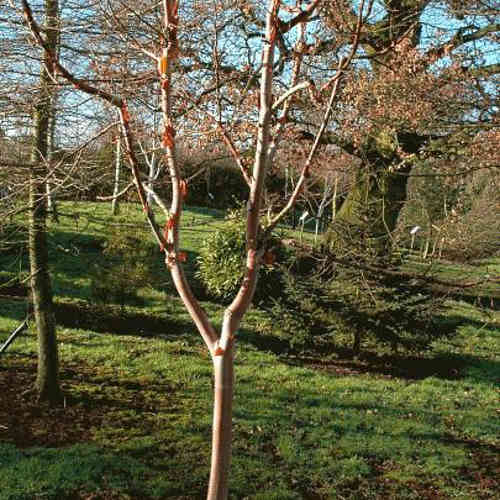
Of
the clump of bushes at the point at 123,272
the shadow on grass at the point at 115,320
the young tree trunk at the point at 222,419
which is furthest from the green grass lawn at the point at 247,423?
the young tree trunk at the point at 222,419

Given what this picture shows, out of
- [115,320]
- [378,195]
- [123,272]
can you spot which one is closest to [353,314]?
[378,195]

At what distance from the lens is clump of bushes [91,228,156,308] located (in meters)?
8.57

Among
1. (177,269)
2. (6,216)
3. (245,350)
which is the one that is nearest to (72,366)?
(245,350)

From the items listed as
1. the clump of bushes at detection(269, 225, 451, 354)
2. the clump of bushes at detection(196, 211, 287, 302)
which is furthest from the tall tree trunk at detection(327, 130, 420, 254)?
the clump of bushes at detection(196, 211, 287, 302)

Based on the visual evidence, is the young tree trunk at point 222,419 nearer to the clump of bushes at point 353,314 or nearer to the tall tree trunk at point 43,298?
the tall tree trunk at point 43,298

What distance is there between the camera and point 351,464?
15.0 feet

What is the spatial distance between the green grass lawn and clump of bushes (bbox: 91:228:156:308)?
2.47 feet

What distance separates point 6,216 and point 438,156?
251 inches

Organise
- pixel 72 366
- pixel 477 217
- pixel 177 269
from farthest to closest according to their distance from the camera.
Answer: pixel 477 217, pixel 72 366, pixel 177 269

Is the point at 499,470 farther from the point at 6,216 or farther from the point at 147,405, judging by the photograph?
the point at 6,216

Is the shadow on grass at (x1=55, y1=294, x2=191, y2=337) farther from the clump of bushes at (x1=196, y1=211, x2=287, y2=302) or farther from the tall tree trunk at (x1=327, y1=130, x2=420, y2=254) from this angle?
the tall tree trunk at (x1=327, y1=130, x2=420, y2=254)

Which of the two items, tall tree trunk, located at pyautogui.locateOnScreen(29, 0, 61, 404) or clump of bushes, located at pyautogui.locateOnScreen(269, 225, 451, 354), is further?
clump of bushes, located at pyautogui.locateOnScreen(269, 225, 451, 354)

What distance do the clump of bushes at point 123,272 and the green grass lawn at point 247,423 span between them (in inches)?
29.6

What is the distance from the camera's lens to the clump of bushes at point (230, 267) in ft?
31.1
